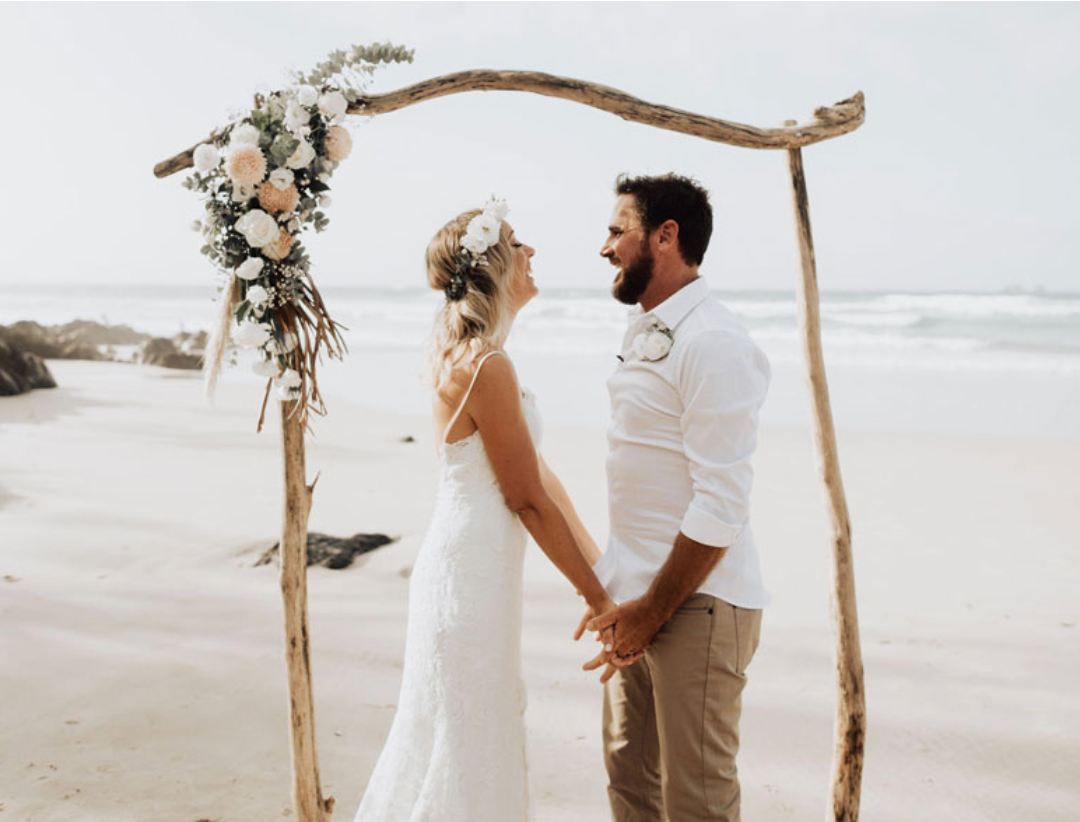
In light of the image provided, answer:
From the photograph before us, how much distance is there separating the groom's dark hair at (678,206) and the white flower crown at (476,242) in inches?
15.1

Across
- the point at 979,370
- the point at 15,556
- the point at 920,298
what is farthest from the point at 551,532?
the point at 920,298

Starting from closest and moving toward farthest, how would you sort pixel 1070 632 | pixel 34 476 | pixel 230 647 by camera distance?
pixel 230 647
pixel 1070 632
pixel 34 476

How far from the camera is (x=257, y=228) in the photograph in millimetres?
2721

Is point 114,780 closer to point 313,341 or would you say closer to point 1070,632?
point 313,341

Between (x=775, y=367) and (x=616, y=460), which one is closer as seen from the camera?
(x=616, y=460)

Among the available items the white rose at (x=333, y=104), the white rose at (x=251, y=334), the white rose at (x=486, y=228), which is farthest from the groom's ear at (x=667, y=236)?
the white rose at (x=251, y=334)

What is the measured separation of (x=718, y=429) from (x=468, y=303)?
2.76 feet

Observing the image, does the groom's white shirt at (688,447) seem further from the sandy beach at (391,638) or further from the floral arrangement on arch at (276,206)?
the sandy beach at (391,638)

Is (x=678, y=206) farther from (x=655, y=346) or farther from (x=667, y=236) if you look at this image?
(x=655, y=346)

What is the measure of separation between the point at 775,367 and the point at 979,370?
3682mm

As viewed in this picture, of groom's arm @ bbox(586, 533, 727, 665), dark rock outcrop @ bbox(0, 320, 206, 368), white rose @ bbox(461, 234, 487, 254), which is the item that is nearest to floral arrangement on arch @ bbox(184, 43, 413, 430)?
white rose @ bbox(461, 234, 487, 254)

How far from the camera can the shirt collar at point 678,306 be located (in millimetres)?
2441

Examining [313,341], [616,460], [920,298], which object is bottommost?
[616,460]

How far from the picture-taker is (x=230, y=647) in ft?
16.3
